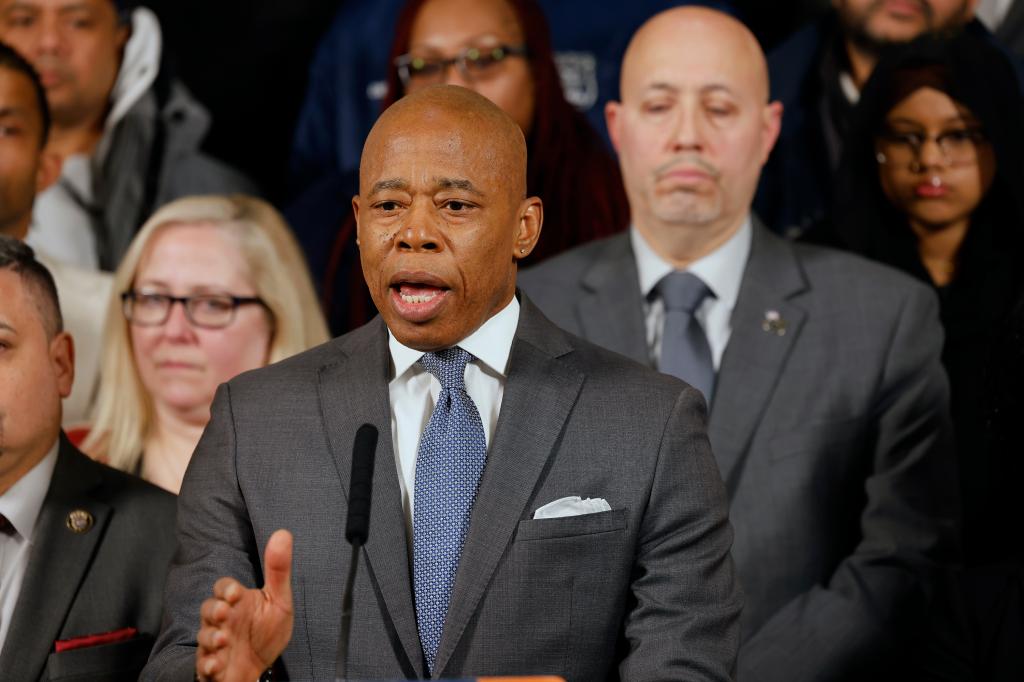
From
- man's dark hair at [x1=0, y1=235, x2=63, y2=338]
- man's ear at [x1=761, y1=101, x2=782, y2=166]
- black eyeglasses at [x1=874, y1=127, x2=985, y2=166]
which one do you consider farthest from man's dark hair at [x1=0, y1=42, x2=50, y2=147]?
black eyeglasses at [x1=874, y1=127, x2=985, y2=166]

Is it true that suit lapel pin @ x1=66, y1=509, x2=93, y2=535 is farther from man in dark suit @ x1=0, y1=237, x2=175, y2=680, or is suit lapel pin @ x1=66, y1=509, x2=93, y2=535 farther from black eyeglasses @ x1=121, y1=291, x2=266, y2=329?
black eyeglasses @ x1=121, y1=291, x2=266, y2=329

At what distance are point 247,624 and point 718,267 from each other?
1663 millimetres

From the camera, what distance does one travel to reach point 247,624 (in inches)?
69.3

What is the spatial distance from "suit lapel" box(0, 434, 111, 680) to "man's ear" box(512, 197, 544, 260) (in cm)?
91

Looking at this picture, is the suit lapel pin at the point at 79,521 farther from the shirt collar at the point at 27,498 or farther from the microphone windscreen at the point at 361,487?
the microphone windscreen at the point at 361,487

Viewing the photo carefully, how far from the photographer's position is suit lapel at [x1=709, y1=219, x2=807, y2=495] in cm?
298

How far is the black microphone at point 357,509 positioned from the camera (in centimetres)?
177

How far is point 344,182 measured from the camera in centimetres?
385

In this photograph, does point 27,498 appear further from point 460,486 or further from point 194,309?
point 460,486

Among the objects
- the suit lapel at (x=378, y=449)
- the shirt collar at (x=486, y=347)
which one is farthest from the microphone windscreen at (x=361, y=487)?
the shirt collar at (x=486, y=347)

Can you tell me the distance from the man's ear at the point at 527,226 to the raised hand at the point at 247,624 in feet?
1.86

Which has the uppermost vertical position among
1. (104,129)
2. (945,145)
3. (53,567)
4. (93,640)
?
(104,129)

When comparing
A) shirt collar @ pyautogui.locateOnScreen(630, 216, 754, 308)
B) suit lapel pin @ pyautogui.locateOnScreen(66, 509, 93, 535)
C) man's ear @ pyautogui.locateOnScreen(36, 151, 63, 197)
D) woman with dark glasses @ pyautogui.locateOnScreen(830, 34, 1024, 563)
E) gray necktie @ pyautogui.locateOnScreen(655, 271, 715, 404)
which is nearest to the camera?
suit lapel pin @ pyautogui.locateOnScreen(66, 509, 93, 535)

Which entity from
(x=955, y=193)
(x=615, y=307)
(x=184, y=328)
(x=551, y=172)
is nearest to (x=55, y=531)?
(x=184, y=328)
